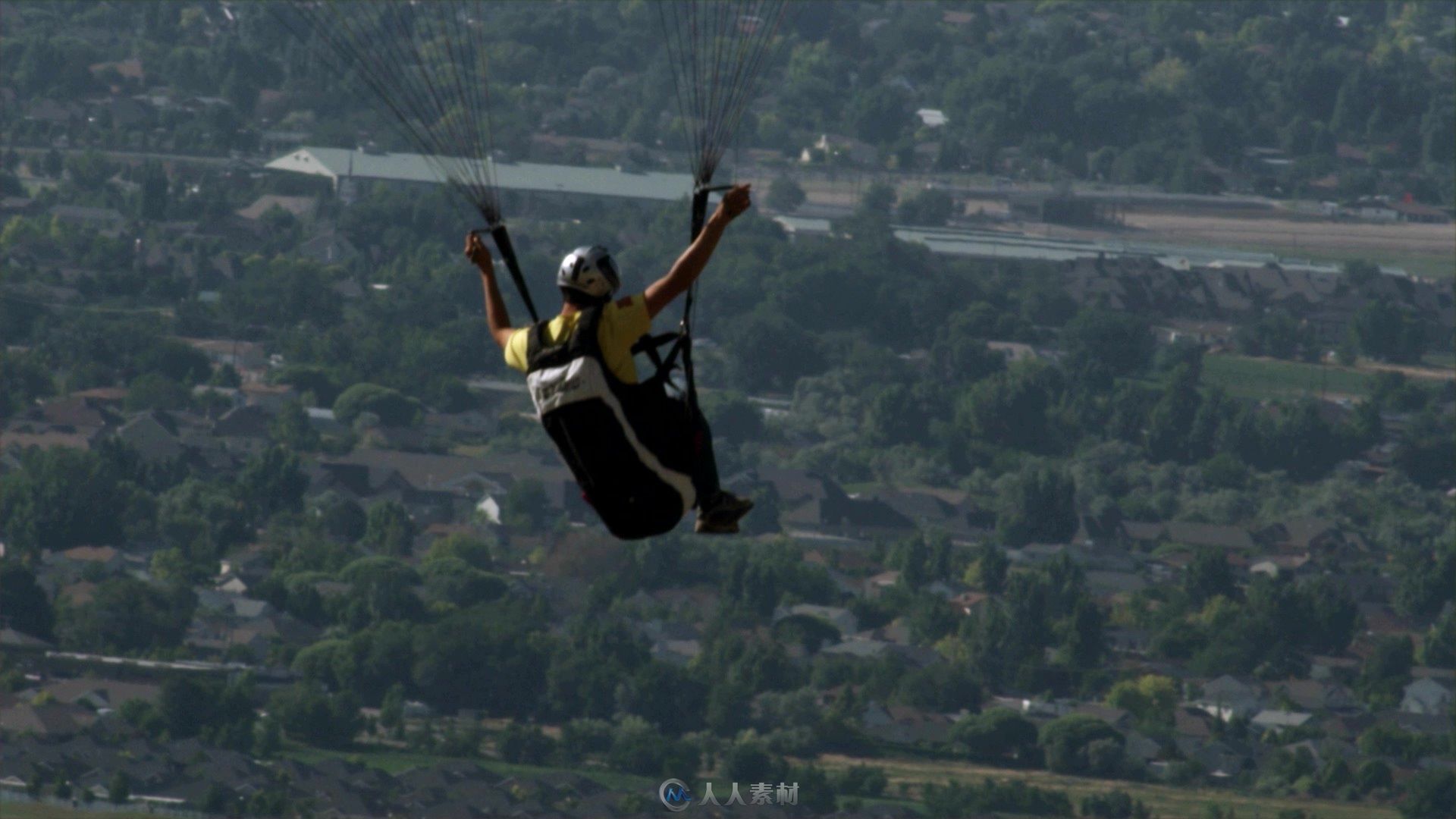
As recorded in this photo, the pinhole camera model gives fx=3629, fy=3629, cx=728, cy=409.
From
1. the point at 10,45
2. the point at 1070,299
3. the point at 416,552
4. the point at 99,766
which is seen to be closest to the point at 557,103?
the point at 10,45

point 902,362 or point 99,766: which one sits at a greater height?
point 99,766

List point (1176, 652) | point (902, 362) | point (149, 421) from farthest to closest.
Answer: point (902, 362) → point (149, 421) → point (1176, 652)

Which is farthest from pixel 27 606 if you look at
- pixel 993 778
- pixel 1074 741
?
pixel 1074 741

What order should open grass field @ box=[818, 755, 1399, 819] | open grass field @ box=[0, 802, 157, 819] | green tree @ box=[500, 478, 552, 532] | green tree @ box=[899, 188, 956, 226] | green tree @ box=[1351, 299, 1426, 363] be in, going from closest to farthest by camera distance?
open grass field @ box=[0, 802, 157, 819] < open grass field @ box=[818, 755, 1399, 819] < green tree @ box=[500, 478, 552, 532] < green tree @ box=[1351, 299, 1426, 363] < green tree @ box=[899, 188, 956, 226]

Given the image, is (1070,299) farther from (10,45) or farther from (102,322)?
(10,45)

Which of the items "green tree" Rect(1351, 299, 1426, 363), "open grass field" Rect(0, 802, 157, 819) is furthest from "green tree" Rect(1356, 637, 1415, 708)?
"green tree" Rect(1351, 299, 1426, 363)

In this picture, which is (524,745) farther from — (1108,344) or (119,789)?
(1108,344)

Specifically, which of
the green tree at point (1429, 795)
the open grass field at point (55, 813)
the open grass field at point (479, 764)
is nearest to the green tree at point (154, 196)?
the open grass field at point (479, 764)

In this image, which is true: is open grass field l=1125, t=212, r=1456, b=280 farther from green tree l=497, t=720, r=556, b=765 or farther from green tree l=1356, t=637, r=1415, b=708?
green tree l=497, t=720, r=556, b=765
